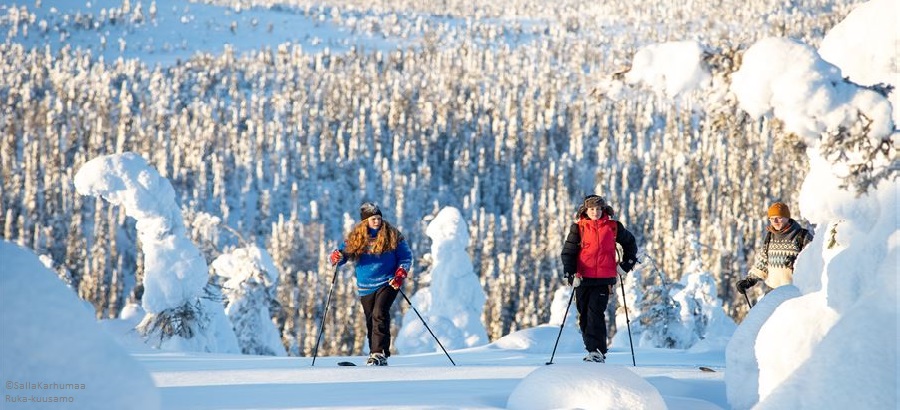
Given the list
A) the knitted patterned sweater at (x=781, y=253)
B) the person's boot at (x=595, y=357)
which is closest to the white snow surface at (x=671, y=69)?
the person's boot at (x=595, y=357)

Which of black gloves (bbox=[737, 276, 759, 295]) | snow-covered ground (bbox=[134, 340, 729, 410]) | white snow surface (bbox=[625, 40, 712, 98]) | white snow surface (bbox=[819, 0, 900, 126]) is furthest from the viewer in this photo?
black gloves (bbox=[737, 276, 759, 295])

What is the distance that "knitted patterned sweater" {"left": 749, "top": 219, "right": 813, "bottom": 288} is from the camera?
9023 millimetres

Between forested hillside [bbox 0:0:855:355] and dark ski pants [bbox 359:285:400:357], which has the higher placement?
dark ski pants [bbox 359:285:400:357]

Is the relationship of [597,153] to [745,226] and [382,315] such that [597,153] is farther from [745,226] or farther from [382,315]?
[382,315]

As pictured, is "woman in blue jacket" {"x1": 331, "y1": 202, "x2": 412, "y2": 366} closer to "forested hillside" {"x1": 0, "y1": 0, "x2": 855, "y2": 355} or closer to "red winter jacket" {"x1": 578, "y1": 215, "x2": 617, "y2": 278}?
"red winter jacket" {"x1": 578, "y1": 215, "x2": 617, "y2": 278}

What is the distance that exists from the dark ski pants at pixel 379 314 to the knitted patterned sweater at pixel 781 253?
3371 mm

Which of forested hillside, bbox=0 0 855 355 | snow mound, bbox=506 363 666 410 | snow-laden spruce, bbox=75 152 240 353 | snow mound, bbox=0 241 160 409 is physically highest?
snow mound, bbox=0 241 160 409

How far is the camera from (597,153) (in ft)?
538

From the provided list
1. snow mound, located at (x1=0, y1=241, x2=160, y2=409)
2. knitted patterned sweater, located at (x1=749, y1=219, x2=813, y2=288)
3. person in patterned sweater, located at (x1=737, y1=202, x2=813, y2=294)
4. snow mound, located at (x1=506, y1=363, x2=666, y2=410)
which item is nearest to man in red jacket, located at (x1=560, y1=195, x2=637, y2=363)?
person in patterned sweater, located at (x1=737, y1=202, x2=813, y2=294)

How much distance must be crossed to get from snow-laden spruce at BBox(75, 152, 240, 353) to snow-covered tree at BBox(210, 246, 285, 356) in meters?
5.64

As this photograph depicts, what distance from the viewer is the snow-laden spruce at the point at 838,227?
532 centimetres

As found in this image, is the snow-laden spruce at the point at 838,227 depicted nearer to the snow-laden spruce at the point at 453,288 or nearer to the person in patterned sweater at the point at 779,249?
the person in patterned sweater at the point at 779,249

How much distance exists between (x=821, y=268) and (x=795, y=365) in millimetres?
982

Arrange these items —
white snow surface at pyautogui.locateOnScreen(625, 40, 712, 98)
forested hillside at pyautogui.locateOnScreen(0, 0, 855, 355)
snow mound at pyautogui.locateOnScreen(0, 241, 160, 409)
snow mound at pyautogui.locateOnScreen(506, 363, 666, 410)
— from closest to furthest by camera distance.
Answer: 1. snow mound at pyautogui.locateOnScreen(0, 241, 160, 409)
2. white snow surface at pyautogui.locateOnScreen(625, 40, 712, 98)
3. snow mound at pyautogui.locateOnScreen(506, 363, 666, 410)
4. forested hillside at pyautogui.locateOnScreen(0, 0, 855, 355)
